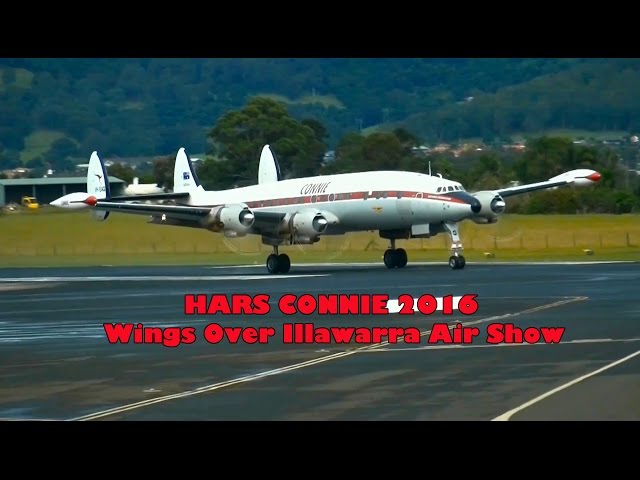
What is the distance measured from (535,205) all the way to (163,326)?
50.9m

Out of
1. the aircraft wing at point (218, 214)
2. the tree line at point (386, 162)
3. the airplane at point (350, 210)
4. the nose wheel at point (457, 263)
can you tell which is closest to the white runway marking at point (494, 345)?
the nose wheel at point (457, 263)

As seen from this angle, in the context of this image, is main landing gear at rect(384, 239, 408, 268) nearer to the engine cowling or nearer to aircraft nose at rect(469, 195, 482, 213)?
the engine cowling

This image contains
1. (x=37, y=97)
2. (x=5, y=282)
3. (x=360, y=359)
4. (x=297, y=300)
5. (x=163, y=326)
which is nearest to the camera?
(x=360, y=359)

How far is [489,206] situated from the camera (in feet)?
152

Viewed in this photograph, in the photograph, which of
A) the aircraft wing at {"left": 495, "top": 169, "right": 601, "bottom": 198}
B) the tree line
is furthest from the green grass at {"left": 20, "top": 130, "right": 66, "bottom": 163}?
the aircraft wing at {"left": 495, "top": 169, "right": 601, "bottom": 198}

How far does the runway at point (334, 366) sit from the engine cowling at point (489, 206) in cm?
1123

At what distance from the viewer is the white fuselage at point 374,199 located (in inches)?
1799

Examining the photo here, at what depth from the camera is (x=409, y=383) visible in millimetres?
16938

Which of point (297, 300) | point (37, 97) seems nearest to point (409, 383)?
point (297, 300)

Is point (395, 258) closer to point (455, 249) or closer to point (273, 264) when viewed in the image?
point (455, 249)

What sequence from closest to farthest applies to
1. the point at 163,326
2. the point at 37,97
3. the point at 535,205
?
the point at 163,326 → the point at 535,205 → the point at 37,97

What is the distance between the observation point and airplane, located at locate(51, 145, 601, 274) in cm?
4584

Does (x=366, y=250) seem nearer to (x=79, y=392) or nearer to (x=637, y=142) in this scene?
(x=79, y=392)

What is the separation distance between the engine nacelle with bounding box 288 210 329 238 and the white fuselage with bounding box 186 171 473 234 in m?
0.72
